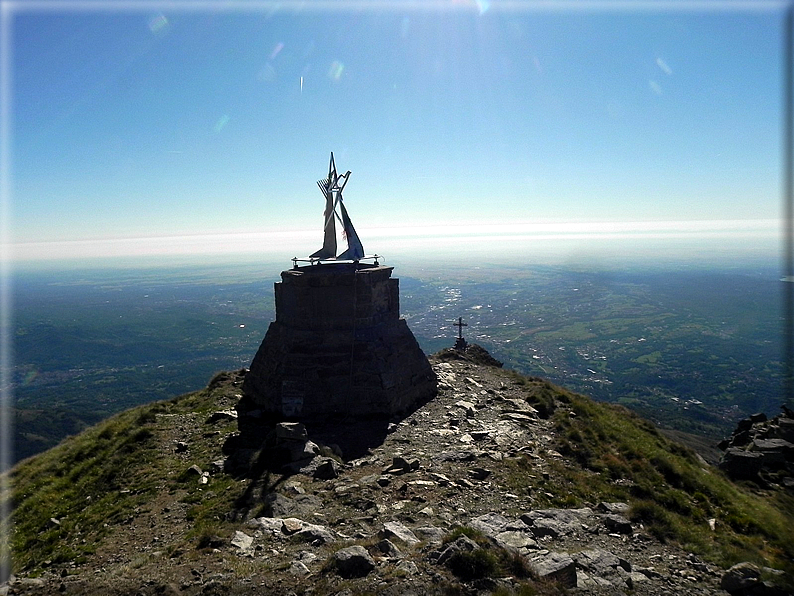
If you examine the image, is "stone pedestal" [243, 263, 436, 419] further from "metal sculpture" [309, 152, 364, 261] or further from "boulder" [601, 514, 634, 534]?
"boulder" [601, 514, 634, 534]

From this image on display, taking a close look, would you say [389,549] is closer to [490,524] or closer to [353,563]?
[353,563]

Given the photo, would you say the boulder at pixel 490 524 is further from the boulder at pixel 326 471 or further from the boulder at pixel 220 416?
the boulder at pixel 220 416

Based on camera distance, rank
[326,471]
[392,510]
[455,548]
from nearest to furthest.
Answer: [455,548] < [392,510] < [326,471]

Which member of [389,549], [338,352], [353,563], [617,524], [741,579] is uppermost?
[338,352]

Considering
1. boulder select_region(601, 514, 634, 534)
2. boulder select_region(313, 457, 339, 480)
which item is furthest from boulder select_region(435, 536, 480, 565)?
boulder select_region(313, 457, 339, 480)

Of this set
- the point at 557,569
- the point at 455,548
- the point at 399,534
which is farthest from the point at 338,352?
the point at 557,569

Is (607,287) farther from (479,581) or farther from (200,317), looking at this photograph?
(479,581)
